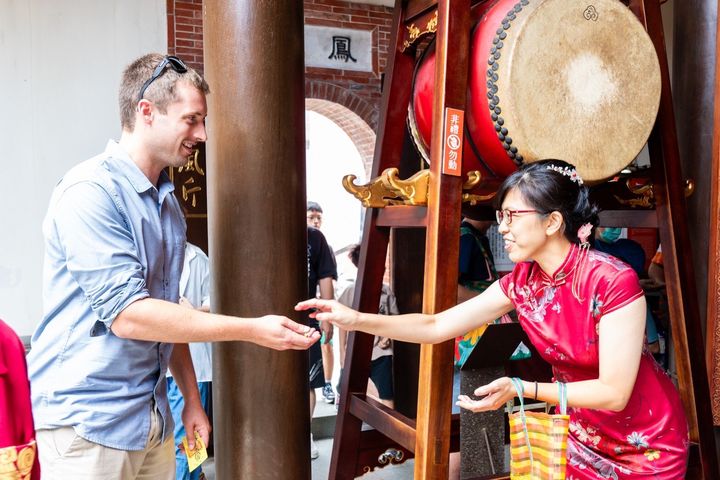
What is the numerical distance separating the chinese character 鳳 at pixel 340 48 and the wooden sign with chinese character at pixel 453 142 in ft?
12.0

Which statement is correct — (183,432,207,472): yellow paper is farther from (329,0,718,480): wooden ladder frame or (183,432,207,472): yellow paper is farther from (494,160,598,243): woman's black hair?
(494,160,598,243): woman's black hair

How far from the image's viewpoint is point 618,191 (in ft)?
7.68

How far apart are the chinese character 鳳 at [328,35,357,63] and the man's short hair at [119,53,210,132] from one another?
387 centimetres

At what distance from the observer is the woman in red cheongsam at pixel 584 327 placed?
166 centimetres

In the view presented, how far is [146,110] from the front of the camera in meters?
1.66

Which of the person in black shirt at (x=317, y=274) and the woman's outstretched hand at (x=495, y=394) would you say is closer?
the woman's outstretched hand at (x=495, y=394)

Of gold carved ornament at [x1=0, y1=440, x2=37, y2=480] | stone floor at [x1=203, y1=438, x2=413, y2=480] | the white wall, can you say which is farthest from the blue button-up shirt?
the white wall

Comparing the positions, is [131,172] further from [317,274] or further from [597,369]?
[317,274]

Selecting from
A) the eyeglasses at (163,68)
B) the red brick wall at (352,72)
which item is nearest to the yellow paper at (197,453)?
the eyeglasses at (163,68)

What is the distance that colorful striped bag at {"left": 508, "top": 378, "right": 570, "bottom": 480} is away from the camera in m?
1.63

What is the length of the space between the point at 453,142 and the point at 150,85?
33.8 inches

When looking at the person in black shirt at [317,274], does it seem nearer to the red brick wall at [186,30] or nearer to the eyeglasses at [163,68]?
the red brick wall at [186,30]

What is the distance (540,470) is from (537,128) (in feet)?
3.12

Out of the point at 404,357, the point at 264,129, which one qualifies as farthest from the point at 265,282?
the point at 404,357
